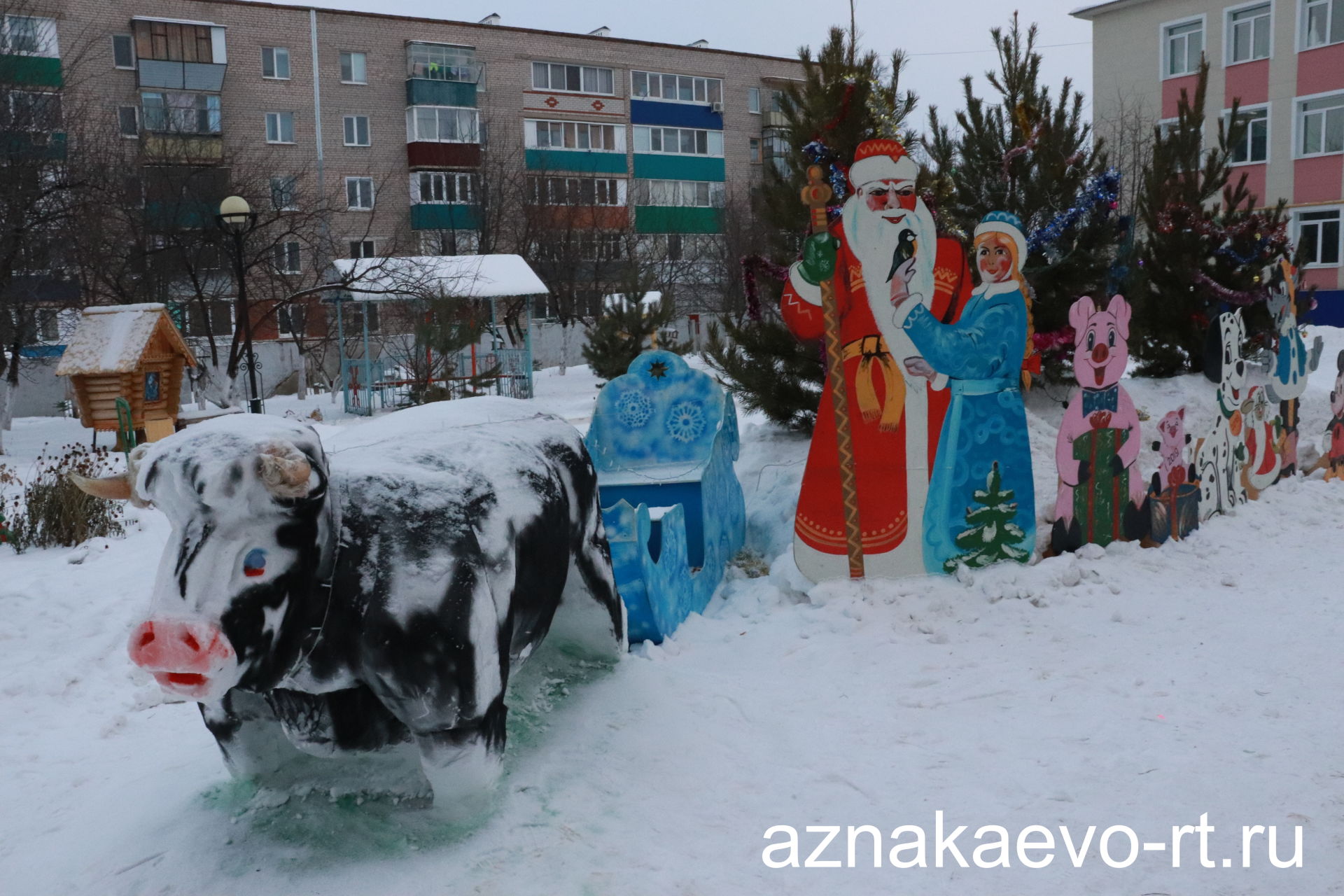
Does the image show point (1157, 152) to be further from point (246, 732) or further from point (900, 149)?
point (246, 732)

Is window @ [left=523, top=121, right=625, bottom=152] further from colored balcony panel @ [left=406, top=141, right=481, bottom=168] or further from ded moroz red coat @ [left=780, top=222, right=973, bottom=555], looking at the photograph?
ded moroz red coat @ [left=780, top=222, right=973, bottom=555]

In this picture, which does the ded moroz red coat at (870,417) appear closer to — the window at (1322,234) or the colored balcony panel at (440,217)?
the window at (1322,234)

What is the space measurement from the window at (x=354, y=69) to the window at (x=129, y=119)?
18.1ft

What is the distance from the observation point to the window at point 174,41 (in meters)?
25.7

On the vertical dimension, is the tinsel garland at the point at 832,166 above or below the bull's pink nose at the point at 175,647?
above

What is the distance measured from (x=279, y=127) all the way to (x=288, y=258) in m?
6.30

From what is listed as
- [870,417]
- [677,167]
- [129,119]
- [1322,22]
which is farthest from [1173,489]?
[677,167]

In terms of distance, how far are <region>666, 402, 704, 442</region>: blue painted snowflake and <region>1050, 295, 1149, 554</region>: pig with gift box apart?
221 centimetres

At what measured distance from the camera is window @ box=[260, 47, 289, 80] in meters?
27.9

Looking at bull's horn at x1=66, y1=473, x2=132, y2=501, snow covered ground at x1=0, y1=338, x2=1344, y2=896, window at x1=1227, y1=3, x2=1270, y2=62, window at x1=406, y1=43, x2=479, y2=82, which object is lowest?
snow covered ground at x1=0, y1=338, x2=1344, y2=896

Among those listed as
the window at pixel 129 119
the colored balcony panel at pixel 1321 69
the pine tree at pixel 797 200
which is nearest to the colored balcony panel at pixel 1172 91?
the colored balcony panel at pixel 1321 69

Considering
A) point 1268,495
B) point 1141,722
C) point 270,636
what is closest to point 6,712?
point 270,636

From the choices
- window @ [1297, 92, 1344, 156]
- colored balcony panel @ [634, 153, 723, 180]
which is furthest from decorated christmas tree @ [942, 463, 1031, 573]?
colored balcony panel @ [634, 153, 723, 180]

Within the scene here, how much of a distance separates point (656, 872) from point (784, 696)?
157 centimetres
